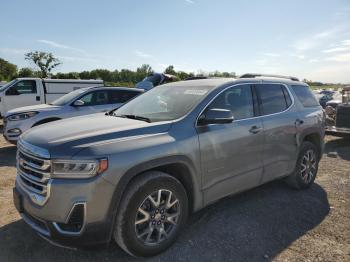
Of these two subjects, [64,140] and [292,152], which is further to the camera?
[292,152]

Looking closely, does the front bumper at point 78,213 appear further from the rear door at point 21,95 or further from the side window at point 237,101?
the rear door at point 21,95

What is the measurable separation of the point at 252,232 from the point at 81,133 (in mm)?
2237

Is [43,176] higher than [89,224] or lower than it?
higher

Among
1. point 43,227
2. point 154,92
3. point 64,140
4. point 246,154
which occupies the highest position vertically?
point 154,92

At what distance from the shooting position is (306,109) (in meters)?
5.23

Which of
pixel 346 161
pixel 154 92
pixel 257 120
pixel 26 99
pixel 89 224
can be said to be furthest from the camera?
pixel 26 99

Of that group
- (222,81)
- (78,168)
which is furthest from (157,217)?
(222,81)

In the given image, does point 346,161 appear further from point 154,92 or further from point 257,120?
point 154,92

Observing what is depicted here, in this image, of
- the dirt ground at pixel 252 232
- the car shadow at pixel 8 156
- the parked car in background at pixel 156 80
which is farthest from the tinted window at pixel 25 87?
the dirt ground at pixel 252 232

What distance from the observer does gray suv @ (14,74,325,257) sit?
278 centimetres

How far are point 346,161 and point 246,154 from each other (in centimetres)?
456

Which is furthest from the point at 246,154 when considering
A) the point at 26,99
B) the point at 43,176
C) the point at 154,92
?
the point at 26,99

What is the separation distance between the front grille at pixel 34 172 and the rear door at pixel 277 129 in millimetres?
2731

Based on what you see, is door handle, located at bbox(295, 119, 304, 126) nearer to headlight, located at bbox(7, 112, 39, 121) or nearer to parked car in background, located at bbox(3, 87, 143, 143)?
parked car in background, located at bbox(3, 87, 143, 143)
